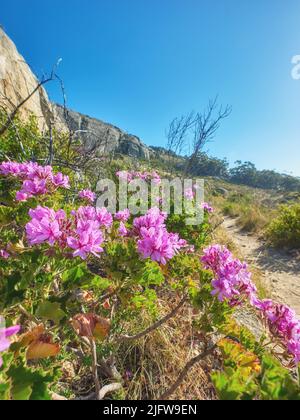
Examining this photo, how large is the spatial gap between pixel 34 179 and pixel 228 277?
1.54 m

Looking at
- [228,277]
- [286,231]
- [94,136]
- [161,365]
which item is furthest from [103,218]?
[286,231]

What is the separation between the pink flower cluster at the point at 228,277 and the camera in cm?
140

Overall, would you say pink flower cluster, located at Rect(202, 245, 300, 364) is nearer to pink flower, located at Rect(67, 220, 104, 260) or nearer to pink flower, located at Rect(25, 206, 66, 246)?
pink flower, located at Rect(67, 220, 104, 260)

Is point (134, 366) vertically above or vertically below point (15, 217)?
below

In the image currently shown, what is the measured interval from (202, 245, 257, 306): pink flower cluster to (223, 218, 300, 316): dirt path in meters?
3.17

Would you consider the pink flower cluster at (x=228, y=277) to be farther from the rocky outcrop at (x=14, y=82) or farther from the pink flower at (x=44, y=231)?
the rocky outcrop at (x=14, y=82)

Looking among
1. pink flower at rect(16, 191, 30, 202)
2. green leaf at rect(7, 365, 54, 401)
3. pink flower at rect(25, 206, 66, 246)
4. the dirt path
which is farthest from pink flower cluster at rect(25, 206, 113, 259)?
the dirt path

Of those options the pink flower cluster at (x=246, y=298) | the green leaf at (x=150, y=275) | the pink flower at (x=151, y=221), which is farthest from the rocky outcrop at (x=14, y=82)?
the pink flower cluster at (x=246, y=298)

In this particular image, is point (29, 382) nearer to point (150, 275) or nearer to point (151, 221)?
point (150, 275)

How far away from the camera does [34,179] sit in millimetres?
2037
